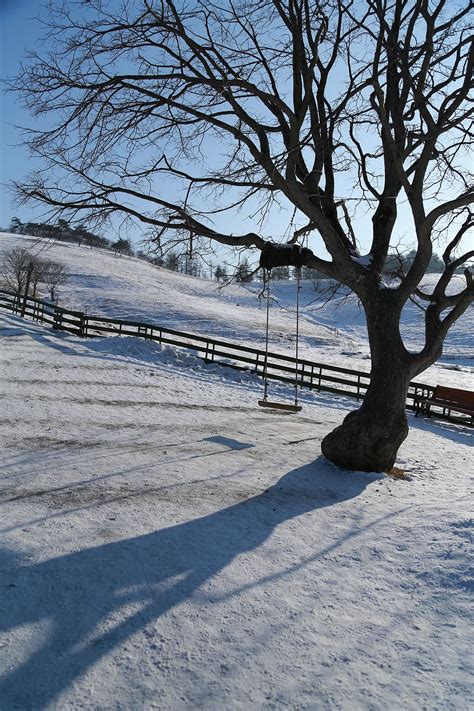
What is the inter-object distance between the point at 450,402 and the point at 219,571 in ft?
42.0

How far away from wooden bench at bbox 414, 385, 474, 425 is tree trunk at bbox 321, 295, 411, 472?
759cm

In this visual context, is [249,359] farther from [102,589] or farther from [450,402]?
[102,589]

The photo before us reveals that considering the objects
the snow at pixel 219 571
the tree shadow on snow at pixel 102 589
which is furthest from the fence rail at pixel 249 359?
the tree shadow on snow at pixel 102 589

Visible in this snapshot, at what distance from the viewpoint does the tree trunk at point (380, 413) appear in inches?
295

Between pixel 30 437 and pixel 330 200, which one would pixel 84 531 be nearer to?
pixel 30 437

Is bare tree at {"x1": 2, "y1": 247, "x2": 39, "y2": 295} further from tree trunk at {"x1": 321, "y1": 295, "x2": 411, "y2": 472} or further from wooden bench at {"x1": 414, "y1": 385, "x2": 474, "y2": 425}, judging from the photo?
tree trunk at {"x1": 321, "y1": 295, "x2": 411, "y2": 472}

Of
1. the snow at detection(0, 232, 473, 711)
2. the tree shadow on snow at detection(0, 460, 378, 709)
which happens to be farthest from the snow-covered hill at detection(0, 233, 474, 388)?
the tree shadow on snow at detection(0, 460, 378, 709)

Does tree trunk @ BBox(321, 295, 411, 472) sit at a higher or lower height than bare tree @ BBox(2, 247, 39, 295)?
lower

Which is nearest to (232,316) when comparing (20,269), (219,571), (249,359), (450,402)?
(20,269)

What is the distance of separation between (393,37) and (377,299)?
12.5 feet

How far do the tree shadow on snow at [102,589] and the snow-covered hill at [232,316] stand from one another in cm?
2443

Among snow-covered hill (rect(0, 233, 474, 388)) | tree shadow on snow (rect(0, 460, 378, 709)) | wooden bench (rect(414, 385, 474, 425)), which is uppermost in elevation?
snow-covered hill (rect(0, 233, 474, 388))

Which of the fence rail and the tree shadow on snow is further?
the fence rail

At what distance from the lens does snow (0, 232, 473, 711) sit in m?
2.89
